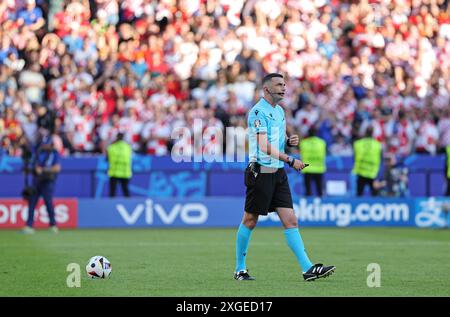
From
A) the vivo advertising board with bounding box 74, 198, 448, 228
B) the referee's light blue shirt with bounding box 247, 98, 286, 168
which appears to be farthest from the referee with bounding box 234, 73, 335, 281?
the vivo advertising board with bounding box 74, 198, 448, 228

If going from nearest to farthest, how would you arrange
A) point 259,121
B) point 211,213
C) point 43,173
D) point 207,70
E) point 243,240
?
point 259,121 → point 243,240 → point 43,173 → point 211,213 → point 207,70

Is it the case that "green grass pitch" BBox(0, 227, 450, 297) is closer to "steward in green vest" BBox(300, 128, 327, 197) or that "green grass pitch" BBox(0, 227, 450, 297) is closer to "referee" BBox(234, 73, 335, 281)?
"referee" BBox(234, 73, 335, 281)

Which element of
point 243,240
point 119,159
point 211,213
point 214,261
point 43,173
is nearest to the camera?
point 243,240

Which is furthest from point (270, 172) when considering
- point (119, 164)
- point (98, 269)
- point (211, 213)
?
point (119, 164)

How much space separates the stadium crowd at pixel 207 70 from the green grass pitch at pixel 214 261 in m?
3.23

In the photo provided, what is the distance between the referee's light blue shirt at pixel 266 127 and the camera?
1163 centimetres

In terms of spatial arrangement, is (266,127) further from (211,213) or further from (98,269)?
(211,213)

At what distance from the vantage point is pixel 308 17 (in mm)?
29203

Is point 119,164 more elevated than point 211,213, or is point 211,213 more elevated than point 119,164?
point 119,164

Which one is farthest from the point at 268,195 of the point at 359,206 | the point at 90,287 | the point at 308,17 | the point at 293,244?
the point at 308,17

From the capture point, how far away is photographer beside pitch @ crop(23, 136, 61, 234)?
2246 cm

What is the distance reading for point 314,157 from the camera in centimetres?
2531

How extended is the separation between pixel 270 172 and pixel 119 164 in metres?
13.5

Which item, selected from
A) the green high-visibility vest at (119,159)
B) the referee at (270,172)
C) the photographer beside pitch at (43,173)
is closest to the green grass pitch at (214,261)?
the referee at (270,172)
